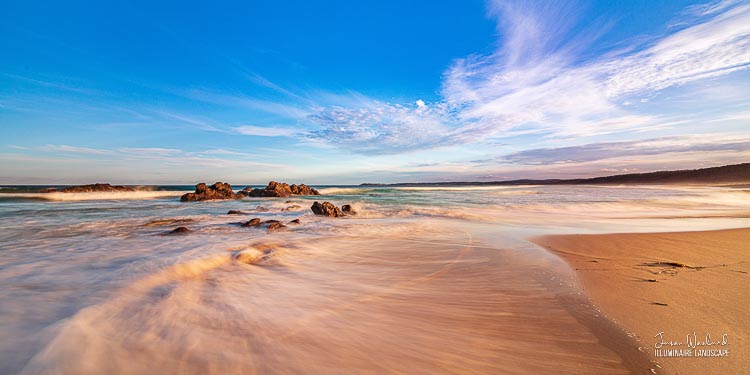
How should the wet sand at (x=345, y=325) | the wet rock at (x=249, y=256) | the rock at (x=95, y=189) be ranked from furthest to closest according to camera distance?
the rock at (x=95, y=189), the wet rock at (x=249, y=256), the wet sand at (x=345, y=325)

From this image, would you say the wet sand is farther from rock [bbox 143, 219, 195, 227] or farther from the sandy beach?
rock [bbox 143, 219, 195, 227]

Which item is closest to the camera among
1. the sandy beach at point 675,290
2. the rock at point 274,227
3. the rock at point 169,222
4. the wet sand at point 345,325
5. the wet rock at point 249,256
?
the wet sand at point 345,325

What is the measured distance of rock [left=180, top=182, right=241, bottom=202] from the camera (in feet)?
67.5

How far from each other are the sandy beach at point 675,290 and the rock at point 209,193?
2211cm

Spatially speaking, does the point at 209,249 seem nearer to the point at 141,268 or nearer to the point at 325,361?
the point at 141,268

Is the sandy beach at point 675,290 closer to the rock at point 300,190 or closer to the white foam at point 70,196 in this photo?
the rock at point 300,190

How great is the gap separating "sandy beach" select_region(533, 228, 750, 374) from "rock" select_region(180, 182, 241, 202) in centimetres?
2211

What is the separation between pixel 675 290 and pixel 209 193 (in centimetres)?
2447

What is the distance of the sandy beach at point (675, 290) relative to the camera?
80.4 inches

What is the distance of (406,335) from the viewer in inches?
89.8
